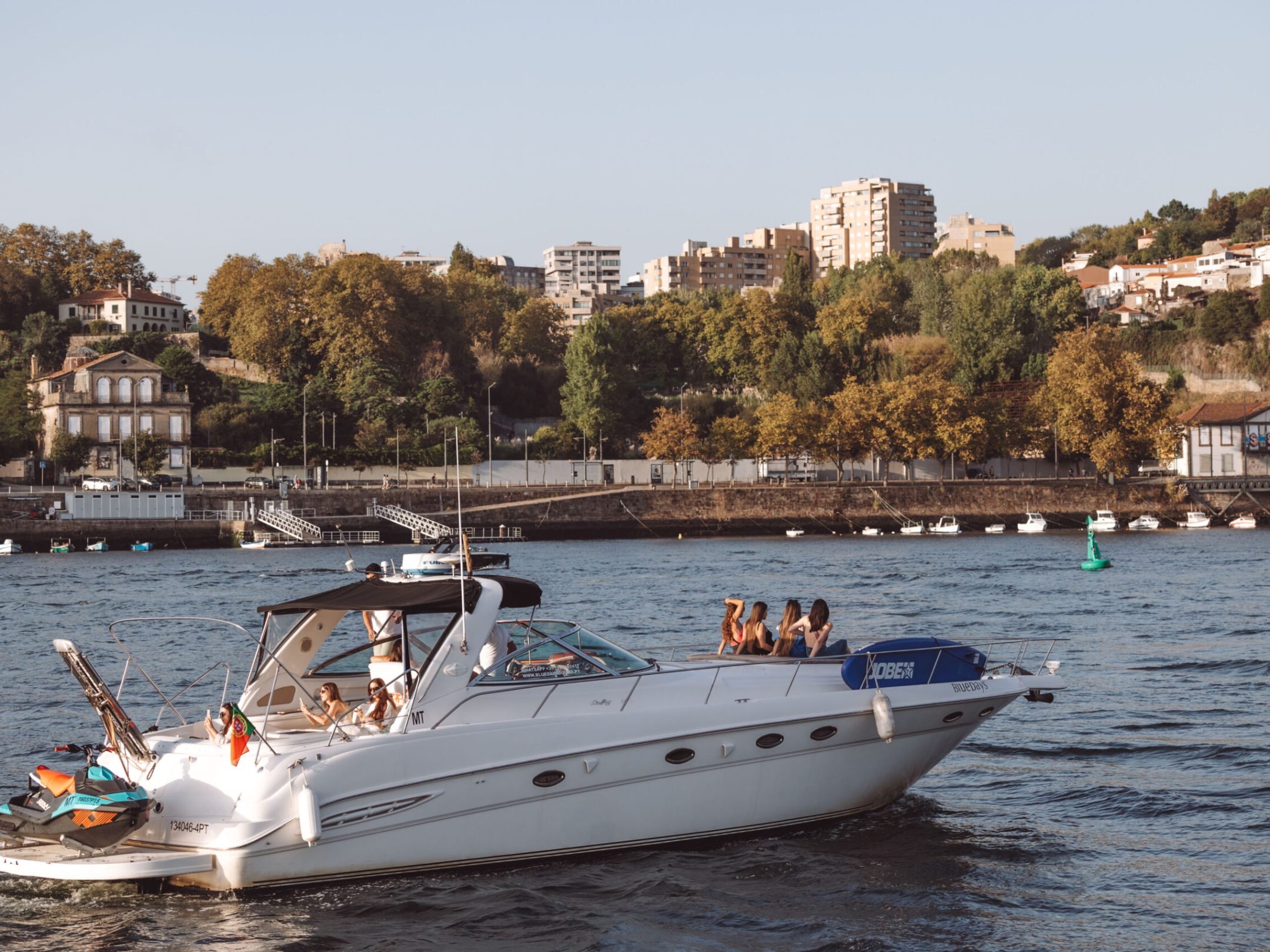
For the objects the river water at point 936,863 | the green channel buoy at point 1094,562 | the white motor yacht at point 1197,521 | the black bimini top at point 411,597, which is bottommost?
the white motor yacht at point 1197,521

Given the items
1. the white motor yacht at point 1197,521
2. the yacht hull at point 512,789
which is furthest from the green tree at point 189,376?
the yacht hull at point 512,789

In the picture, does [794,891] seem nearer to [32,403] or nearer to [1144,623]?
[1144,623]

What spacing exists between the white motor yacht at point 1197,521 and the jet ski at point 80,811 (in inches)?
2981

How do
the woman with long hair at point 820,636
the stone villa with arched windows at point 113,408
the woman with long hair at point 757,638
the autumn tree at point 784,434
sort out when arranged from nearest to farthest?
1. the woman with long hair at point 820,636
2. the woman with long hair at point 757,638
3. the autumn tree at point 784,434
4. the stone villa with arched windows at point 113,408

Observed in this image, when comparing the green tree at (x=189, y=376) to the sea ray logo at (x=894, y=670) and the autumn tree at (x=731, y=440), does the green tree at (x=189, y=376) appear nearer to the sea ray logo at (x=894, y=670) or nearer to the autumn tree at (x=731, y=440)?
the autumn tree at (x=731, y=440)

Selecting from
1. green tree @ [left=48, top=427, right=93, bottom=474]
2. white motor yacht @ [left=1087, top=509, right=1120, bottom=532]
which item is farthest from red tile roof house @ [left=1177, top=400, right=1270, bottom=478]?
green tree @ [left=48, top=427, right=93, bottom=474]

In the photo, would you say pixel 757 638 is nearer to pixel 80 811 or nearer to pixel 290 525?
pixel 80 811

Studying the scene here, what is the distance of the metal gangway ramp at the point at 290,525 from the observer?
73.1 meters

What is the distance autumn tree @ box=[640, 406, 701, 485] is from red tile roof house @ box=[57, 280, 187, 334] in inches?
1890

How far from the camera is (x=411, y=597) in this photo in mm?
12016

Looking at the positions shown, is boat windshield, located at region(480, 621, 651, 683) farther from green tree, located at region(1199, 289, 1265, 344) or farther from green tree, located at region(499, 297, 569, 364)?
green tree, located at region(1199, 289, 1265, 344)

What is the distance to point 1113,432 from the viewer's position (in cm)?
8369

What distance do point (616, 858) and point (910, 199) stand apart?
195958 millimetres

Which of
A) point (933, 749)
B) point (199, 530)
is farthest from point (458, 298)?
point (933, 749)
